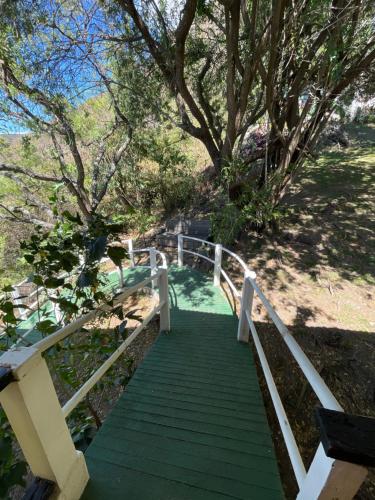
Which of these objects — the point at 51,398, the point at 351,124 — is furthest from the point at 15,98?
the point at 351,124

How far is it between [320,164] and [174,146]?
631 cm

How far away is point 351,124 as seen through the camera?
1449cm

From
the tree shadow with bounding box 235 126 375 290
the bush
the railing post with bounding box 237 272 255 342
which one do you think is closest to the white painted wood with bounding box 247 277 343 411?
the railing post with bounding box 237 272 255 342

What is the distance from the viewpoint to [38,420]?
100cm

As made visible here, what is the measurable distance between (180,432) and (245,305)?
1.32 m

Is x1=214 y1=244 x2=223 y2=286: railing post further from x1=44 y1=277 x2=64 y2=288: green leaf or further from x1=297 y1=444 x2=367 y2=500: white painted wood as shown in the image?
x1=297 y1=444 x2=367 y2=500: white painted wood

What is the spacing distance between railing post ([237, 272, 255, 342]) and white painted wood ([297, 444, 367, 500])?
1.71 meters

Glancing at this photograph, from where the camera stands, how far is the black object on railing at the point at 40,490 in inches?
41.9

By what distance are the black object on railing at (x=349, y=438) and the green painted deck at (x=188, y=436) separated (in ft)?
3.32

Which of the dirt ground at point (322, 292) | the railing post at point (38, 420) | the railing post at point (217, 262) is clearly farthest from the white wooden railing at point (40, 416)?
the railing post at point (217, 262)

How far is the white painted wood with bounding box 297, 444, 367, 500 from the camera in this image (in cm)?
68

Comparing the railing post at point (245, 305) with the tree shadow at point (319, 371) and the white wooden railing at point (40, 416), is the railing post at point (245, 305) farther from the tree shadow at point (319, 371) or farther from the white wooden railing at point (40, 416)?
the white wooden railing at point (40, 416)

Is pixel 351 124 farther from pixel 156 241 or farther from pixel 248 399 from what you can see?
pixel 248 399

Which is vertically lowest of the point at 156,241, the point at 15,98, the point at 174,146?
the point at 156,241
